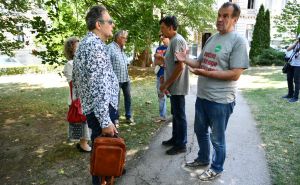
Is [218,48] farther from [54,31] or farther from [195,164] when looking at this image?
[54,31]

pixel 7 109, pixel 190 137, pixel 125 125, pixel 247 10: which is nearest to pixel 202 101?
pixel 190 137

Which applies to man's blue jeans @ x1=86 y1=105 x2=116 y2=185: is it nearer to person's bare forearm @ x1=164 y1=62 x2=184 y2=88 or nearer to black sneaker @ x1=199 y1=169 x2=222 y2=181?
person's bare forearm @ x1=164 y1=62 x2=184 y2=88

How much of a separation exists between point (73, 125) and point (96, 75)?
2.18 metres

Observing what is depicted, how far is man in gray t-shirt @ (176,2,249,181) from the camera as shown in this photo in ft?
11.4

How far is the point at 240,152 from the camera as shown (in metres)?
4.98

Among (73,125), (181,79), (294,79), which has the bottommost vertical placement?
(73,125)

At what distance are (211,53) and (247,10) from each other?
104ft

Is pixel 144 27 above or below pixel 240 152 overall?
above

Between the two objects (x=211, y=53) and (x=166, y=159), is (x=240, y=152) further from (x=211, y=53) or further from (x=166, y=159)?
(x=211, y=53)

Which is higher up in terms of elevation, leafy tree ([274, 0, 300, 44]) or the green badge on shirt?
leafy tree ([274, 0, 300, 44])

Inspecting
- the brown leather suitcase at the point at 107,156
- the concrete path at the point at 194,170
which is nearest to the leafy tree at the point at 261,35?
the concrete path at the point at 194,170

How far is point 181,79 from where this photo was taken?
180 inches

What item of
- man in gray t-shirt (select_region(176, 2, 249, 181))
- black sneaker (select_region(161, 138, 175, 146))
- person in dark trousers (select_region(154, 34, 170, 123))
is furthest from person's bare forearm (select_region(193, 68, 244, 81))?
person in dark trousers (select_region(154, 34, 170, 123))

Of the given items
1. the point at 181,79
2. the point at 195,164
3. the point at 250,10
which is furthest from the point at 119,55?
the point at 250,10
